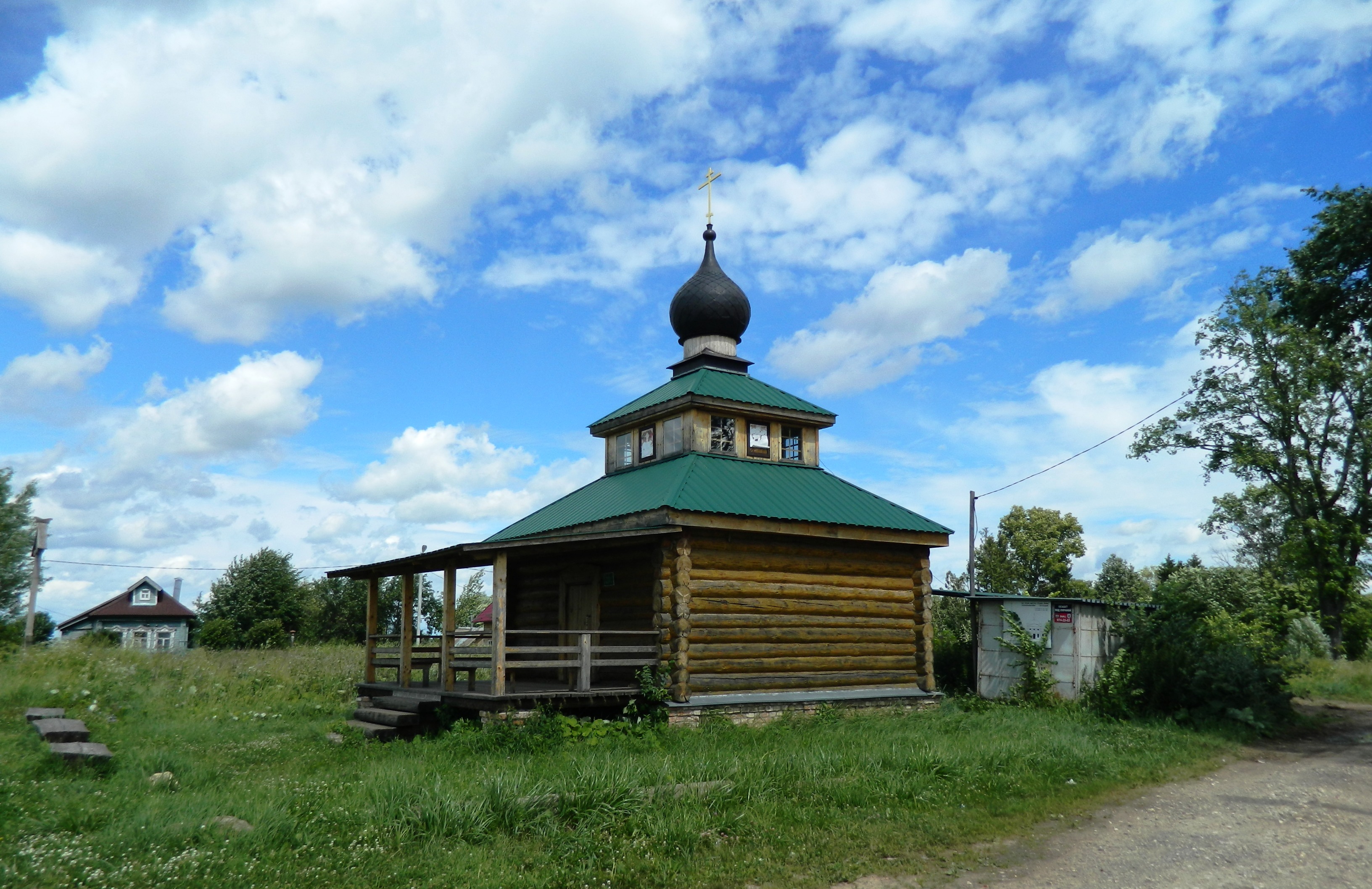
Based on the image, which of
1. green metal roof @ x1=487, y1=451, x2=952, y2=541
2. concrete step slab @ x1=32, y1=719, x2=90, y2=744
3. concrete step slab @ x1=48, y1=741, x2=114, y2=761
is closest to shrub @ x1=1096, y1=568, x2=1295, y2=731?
green metal roof @ x1=487, y1=451, x2=952, y2=541

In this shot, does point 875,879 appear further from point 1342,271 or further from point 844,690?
point 1342,271

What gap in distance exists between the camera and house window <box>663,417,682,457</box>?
21.0m

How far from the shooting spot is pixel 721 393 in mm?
21016

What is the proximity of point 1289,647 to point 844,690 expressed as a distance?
14.6m

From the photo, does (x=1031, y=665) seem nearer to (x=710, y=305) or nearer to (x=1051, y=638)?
(x=1051, y=638)

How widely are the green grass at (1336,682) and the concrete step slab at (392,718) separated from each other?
1831 centimetres

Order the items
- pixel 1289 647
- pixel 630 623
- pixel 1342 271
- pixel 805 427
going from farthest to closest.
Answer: pixel 1289 647, pixel 805 427, pixel 1342 271, pixel 630 623

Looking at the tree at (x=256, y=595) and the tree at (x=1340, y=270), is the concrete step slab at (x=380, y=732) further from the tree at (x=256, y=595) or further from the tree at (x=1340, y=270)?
the tree at (x=256, y=595)

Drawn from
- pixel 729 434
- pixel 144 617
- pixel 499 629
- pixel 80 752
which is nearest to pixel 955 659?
pixel 729 434

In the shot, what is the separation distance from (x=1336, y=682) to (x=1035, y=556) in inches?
1181

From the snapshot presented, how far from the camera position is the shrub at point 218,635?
147 ft

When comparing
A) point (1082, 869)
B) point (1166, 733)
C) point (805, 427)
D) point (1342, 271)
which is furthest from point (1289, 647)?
point (1082, 869)

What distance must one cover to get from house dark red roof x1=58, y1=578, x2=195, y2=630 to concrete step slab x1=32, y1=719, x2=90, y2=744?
49.9 m

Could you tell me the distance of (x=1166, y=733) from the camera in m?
15.3
